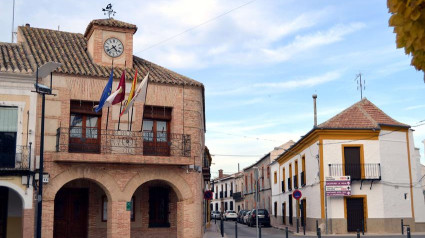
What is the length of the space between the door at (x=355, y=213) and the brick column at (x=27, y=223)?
656 inches

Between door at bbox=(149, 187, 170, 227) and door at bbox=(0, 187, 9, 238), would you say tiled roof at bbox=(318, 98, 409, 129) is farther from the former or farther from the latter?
door at bbox=(0, 187, 9, 238)

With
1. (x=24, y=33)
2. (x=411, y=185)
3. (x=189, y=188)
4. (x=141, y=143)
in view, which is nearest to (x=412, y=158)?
(x=411, y=185)

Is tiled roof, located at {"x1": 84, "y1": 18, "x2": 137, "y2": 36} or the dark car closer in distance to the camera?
tiled roof, located at {"x1": 84, "y1": 18, "x2": 137, "y2": 36}

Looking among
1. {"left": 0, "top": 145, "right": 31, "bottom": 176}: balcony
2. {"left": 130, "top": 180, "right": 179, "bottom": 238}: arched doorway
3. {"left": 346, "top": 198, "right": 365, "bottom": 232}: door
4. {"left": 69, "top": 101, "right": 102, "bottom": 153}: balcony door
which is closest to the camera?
{"left": 0, "top": 145, "right": 31, "bottom": 176}: balcony

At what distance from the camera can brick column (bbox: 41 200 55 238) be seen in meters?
17.9

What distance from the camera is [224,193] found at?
7862cm

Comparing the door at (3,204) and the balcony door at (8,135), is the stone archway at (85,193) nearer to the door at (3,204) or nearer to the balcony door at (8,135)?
the balcony door at (8,135)

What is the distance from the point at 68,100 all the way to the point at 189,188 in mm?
5742

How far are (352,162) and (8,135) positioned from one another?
17.9 m

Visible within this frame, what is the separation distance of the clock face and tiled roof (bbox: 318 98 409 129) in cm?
1253

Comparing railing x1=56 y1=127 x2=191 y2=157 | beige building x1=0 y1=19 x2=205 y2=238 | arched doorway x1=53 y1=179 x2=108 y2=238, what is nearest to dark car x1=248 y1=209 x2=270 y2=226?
beige building x1=0 y1=19 x2=205 y2=238

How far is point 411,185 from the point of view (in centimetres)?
2817

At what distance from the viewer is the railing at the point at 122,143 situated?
18.6 metres

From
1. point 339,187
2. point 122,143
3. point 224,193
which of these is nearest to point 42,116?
point 122,143
